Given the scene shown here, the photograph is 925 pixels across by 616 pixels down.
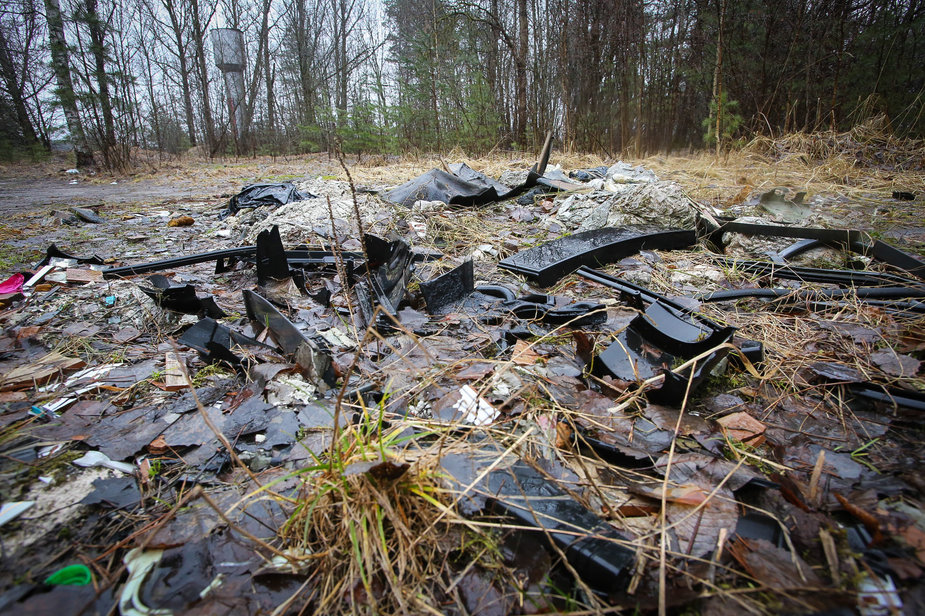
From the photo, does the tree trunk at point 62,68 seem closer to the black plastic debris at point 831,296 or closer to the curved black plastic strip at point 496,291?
the curved black plastic strip at point 496,291

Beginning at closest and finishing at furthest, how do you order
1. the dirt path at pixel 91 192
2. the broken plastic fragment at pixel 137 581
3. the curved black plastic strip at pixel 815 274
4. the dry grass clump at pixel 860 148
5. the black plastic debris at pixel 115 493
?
the broken plastic fragment at pixel 137 581 < the black plastic debris at pixel 115 493 < the curved black plastic strip at pixel 815 274 < the dry grass clump at pixel 860 148 < the dirt path at pixel 91 192

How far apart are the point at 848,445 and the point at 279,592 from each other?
164 centimetres

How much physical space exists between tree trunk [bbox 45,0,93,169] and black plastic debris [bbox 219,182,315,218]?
27.3 feet

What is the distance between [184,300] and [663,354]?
245 centimetres

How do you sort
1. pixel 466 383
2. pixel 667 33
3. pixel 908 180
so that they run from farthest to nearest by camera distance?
pixel 667 33 < pixel 908 180 < pixel 466 383

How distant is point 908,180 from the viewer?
482 centimetres

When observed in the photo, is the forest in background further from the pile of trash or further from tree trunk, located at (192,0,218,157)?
the pile of trash

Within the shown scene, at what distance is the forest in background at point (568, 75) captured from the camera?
291 inches

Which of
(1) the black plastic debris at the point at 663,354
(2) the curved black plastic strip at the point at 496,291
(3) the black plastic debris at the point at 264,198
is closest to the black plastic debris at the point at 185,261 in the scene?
(2) the curved black plastic strip at the point at 496,291

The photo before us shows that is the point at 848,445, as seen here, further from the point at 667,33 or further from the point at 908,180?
the point at 667,33

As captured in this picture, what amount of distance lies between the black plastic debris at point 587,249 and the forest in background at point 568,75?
4.54 metres

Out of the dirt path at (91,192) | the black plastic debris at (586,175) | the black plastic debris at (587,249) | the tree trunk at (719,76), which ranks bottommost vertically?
the black plastic debris at (587,249)

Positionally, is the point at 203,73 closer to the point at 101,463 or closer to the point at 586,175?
the point at 586,175

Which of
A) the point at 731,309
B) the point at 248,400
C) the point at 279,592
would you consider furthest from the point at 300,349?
the point at 731,309
